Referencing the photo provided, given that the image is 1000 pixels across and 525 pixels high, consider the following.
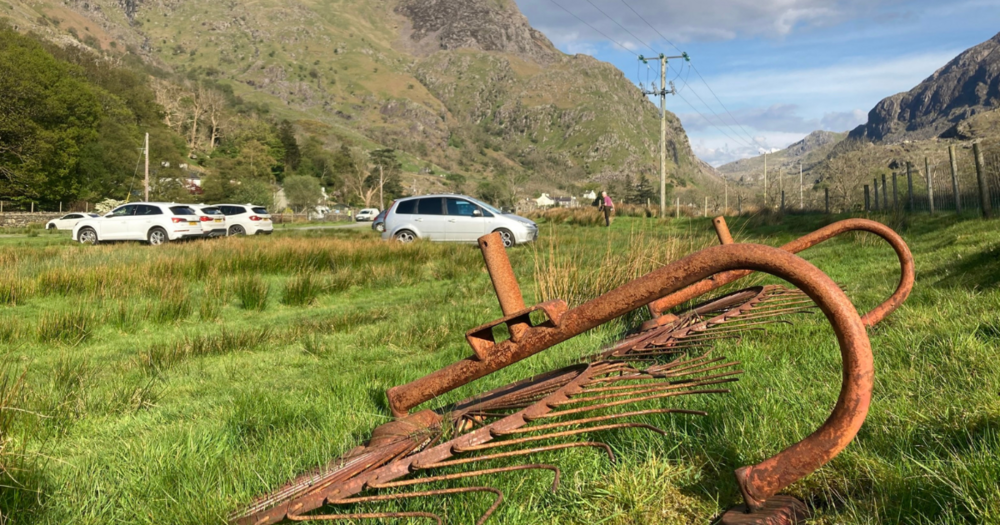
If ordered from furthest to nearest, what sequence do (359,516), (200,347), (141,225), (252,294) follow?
1. (141,225)
2. (252,294)
3. (200,347)
4. (359,516)

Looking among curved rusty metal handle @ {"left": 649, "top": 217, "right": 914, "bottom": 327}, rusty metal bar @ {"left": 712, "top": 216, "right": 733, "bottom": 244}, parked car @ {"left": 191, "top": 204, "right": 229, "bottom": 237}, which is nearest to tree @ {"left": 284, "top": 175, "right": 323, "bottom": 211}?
parked car @ {"left": 191, "top": 204, "right": 229, "bottom": 237}

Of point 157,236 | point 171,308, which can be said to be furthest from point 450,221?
point 157,236

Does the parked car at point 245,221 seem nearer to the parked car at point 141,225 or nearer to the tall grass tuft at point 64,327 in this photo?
the parked car at point 141,225

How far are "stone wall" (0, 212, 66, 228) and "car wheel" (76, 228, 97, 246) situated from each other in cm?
2151

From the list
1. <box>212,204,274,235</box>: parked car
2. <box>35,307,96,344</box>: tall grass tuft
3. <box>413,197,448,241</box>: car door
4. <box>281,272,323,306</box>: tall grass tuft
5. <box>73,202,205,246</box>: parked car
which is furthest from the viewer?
<box>212,204,274,235</box>: parked car

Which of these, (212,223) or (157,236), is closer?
(157,236)

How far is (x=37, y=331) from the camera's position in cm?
536

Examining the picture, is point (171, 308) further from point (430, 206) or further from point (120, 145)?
point (120, 145)

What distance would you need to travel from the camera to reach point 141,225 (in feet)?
58.0

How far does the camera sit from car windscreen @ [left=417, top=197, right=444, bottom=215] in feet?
50.2

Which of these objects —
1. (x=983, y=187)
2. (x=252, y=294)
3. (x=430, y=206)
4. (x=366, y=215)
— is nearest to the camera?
(x=252, y=294)

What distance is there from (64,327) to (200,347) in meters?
1.90

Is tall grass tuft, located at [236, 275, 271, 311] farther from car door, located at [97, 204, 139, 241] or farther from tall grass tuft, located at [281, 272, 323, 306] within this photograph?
car door, located at [97, 204, 139, 241]

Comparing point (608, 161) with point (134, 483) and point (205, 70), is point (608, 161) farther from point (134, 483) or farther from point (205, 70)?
point (134, 483)
